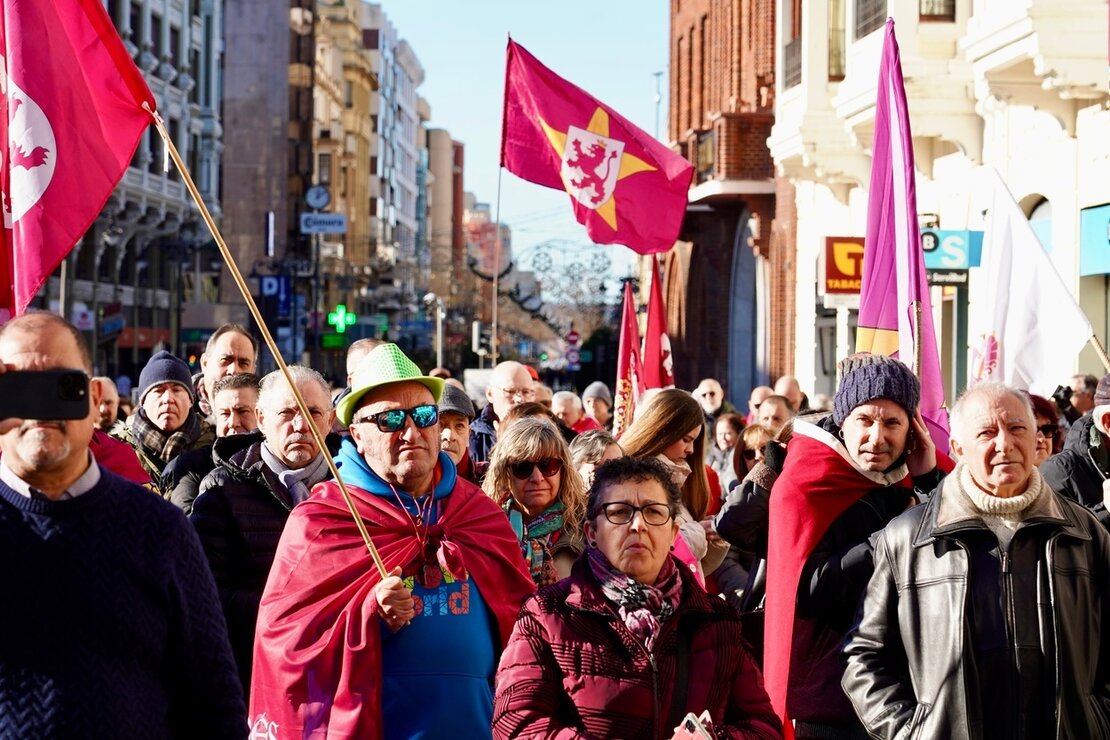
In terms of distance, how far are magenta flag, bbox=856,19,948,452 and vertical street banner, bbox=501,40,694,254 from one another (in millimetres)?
4370

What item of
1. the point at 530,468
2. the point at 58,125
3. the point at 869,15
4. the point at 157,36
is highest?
the point at 157,36

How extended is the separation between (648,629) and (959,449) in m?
1.21

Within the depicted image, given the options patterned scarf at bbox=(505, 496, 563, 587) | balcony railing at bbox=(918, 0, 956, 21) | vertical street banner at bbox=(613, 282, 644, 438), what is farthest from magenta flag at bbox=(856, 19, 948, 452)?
balcony railing at bbox=(918, 0, 956, 21)

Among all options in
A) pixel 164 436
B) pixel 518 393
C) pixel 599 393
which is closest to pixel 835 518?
pixel 164 436

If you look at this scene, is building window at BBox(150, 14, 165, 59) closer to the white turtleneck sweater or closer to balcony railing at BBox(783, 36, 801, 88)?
balcony railing at BBox(783, 36, 801, 88)

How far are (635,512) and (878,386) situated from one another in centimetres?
152

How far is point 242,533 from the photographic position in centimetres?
651

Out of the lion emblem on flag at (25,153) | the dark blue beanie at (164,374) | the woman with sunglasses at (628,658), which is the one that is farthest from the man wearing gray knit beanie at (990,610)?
the dark blue beanie at (164,374)

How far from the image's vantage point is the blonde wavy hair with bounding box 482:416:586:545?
7.45m

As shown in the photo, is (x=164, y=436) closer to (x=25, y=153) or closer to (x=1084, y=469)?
(x=25, y=153)

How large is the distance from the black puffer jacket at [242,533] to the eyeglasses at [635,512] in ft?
5.73

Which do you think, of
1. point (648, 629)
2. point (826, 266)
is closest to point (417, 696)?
point (648, 629)

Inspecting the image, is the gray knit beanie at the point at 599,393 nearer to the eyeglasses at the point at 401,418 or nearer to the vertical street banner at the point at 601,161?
the vertical street banner at the point at 601,161

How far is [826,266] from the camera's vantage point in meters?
20.4
